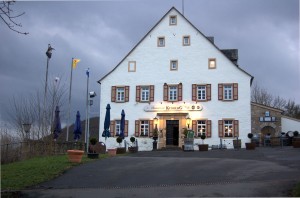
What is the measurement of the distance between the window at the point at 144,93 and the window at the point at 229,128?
18.8ft

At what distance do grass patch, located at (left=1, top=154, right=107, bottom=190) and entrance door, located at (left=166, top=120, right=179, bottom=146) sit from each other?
16.3 metres

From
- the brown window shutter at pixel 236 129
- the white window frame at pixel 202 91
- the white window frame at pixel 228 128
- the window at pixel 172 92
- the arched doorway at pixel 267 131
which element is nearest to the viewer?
the brown window shutter at pixel 236 129

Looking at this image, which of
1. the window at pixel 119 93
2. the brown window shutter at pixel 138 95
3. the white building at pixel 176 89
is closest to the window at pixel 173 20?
the white building at pixel 176 89

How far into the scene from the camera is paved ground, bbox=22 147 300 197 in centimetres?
1095

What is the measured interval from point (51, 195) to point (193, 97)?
74.2ft

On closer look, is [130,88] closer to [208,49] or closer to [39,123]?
[208,49]

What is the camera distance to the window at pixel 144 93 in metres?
33.5

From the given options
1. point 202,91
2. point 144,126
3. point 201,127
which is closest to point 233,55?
point 202,91

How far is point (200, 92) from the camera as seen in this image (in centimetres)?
3297

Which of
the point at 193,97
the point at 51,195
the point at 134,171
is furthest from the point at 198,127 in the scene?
the point at 51,195

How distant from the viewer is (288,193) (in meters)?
10.2

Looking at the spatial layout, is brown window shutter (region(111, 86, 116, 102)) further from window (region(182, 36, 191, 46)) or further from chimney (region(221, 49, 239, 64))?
chimney (region(221, 49, 239, 64))

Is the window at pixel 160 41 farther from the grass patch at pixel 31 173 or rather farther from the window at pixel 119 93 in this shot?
the grass patch at pixel 31 173

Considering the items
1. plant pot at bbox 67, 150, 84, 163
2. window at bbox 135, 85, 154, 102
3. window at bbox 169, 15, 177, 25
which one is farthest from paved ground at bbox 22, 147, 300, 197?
window at bbox 169, 15, 177, 25
